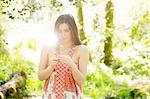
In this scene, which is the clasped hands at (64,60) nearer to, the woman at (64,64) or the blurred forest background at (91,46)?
the woman at (64,64)

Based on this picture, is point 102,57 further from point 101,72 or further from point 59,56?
point 59,56

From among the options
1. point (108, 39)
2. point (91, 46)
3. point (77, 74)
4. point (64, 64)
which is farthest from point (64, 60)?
point (108, 39)

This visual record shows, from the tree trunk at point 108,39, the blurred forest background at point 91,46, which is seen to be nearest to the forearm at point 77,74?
the blurred forest background at point 91,46

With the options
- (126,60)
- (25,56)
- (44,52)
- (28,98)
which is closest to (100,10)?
(126,60)

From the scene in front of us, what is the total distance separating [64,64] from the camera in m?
3.08

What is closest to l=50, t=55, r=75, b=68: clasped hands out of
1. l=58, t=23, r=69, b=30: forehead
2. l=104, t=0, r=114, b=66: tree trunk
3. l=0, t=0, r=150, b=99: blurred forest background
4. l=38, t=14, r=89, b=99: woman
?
l=38, t=14, r=89, b=99: woman

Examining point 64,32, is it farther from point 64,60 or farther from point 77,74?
point 77,74

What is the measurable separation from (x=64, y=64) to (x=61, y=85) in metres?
0.17

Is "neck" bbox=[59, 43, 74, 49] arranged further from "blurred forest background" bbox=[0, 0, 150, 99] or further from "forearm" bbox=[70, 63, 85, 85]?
"blurred forest background" bbox=[0, 0, 150, 99]

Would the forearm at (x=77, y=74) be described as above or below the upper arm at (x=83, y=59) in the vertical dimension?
below

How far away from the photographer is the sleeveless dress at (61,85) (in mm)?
3094

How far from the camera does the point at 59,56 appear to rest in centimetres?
309

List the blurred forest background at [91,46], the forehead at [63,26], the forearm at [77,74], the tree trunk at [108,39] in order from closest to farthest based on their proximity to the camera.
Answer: the forearm at [77,74] → the forehead at [63,26] → the blurred forest background at [91,46] → the tree trunk at [108,39]

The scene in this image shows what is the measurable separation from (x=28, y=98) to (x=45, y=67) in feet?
17.0
